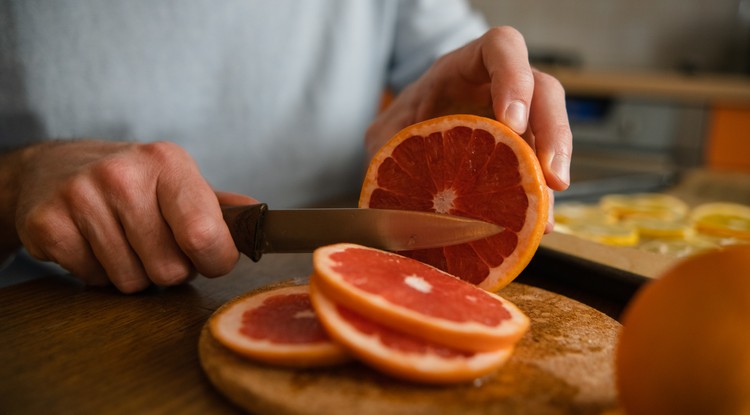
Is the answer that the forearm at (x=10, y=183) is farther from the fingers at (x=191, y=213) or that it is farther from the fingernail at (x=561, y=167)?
the fingernail at (x=561, y=167)

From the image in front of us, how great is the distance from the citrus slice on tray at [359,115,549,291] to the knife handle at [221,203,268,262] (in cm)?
20

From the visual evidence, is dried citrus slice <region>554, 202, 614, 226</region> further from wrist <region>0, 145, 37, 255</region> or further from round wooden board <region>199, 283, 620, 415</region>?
wrist <region>0, 145, 37, 255</region>

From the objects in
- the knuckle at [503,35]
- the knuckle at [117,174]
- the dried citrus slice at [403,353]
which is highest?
the knuckle at [503,35]

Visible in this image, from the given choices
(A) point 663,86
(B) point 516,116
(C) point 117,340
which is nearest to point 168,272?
(C) point 117,340

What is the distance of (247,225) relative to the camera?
40.9 inches

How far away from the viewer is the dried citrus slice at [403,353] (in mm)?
700

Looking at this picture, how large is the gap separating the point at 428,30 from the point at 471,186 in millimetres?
1240

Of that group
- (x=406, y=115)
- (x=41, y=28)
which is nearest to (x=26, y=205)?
(x=41, y=28)

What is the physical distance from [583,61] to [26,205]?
4998mm

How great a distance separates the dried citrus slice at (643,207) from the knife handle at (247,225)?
1.24 metres

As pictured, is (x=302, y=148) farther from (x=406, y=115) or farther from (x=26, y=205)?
(x=26, y=205)

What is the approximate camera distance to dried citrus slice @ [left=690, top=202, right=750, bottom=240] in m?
1.62

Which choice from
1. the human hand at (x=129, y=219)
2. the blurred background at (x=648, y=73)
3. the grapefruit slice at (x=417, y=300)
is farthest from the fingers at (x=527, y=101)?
the blurred background at (x=648, y=73)

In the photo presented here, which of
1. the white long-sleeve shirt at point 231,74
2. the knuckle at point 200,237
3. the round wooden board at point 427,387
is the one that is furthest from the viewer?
the white long-sleeve shirt at point 231,74
